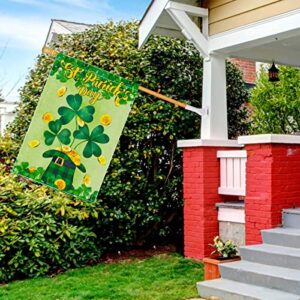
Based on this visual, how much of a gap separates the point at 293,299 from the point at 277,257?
792mm

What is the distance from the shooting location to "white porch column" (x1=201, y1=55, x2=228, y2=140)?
7.44m

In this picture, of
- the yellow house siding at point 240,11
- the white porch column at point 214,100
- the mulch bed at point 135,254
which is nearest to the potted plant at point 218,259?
the white porch column at point 214,100

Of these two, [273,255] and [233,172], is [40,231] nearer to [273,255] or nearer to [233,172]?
[233,172]

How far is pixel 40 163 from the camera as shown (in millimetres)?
6367

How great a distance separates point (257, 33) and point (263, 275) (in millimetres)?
3202

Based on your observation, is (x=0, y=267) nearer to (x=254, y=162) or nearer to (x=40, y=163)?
(x=40, y=163)

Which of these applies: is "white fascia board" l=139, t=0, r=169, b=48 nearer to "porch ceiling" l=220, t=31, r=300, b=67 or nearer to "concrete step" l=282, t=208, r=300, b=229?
"porch ceiling" l=220, t=31, r=300, b=67

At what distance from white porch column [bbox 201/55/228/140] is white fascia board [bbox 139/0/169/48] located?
913 millimetres

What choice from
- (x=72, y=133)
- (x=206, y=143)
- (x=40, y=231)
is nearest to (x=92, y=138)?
(x=72, y=133)

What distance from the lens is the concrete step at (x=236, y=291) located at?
4.89 metres

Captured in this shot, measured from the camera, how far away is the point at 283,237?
230 inches

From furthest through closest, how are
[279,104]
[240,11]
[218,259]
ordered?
[279,104] → [240,11] → [218,259]

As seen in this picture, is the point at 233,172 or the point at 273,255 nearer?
the point at 273,255

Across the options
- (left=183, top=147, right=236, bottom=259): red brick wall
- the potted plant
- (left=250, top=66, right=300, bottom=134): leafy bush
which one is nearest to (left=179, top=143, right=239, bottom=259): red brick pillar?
(left=183, top=147, right=236, bottom=259): red brick wall
